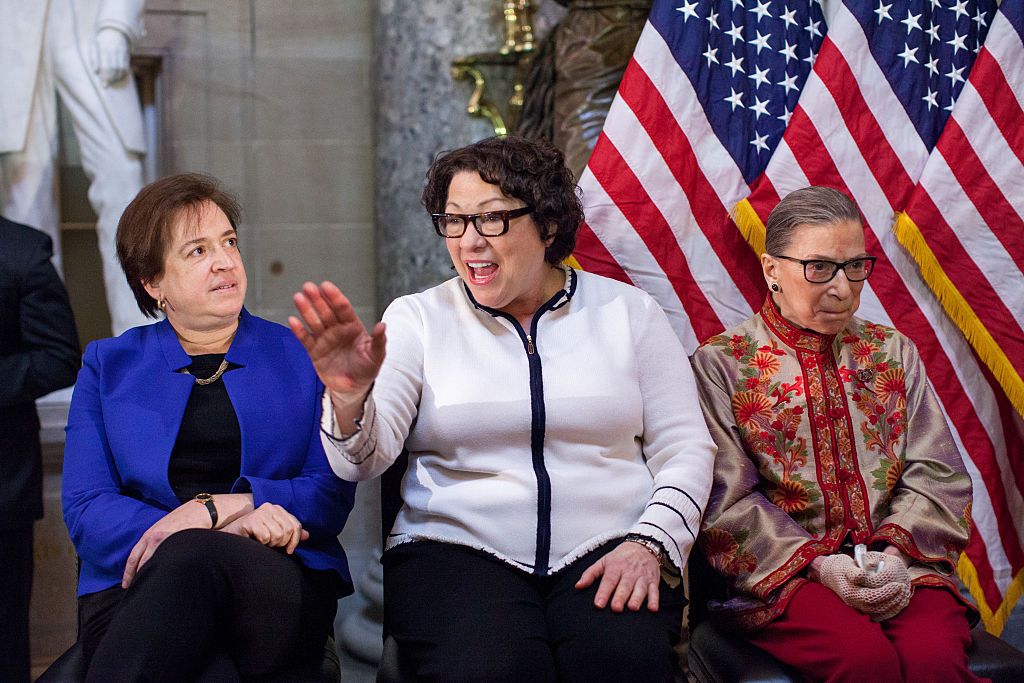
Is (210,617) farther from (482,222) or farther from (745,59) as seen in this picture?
(745,59)

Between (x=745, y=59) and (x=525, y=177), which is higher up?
(x=745, y=59)

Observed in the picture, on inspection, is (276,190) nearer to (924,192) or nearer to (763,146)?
(763,146)

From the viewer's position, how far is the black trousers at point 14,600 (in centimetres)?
283

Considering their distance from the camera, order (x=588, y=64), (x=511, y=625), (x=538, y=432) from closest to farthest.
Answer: (x=511, y=625), (x=538, y=432), (x=588, y=64)

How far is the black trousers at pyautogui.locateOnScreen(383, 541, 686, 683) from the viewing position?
192 cm

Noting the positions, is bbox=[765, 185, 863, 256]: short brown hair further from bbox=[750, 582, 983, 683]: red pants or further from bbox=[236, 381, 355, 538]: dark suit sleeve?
bbox=[236, 381, 355, 538]: dark suit sleeve

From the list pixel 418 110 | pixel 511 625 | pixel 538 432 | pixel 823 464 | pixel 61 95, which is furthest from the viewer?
pixel 418 110

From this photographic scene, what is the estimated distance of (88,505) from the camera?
212cm

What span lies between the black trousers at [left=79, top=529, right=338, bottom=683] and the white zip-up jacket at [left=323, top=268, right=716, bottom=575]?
0.23 meters

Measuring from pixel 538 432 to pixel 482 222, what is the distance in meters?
0.44

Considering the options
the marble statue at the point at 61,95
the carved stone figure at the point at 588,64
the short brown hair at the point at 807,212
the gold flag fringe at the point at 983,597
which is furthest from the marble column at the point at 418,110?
the gold flag fringe at the point at 983,597

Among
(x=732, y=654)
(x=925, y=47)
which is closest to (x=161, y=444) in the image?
(x=732, y=654)

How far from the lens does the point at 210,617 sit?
1863 millimetres

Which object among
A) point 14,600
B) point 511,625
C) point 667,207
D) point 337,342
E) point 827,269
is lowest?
point 14,600
